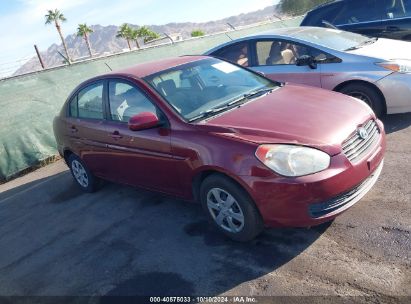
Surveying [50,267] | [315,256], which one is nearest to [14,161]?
[50,267]

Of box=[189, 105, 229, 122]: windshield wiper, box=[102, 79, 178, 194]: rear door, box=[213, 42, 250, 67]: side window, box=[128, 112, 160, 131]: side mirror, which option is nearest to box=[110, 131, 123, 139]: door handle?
box=[102, 79, 178, 194]: rear door

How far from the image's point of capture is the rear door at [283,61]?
6207 mm

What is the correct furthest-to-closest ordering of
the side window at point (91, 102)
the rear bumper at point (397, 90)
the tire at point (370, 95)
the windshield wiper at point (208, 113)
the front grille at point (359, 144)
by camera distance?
1. the tire at point (370, 95)
2. the rear bumper at point (397, 90)
3. the side window at point (91, 102)
4. the windshield wiper at point (208, 113)
5. the front grille at point (359, 144)

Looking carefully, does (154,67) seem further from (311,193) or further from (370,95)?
(370,95)

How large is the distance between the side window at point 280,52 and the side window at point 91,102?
278cm

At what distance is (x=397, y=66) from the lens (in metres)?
5.61

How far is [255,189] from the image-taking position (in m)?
3.39

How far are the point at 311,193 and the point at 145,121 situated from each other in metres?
1.72

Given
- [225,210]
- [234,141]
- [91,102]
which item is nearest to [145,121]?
[234,141]

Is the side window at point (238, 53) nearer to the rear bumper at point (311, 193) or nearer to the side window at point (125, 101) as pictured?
the side window at point (125, 101)

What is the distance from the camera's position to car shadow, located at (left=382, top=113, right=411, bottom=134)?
5.76m

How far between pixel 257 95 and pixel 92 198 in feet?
9.41

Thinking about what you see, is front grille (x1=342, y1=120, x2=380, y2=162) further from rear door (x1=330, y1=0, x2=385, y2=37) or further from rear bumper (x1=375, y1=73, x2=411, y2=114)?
rear door (x1=330, y1=0, x2=385, y2=37)

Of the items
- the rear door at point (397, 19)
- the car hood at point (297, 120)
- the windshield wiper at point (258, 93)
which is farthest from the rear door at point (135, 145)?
the rear door at point (397, 19)
